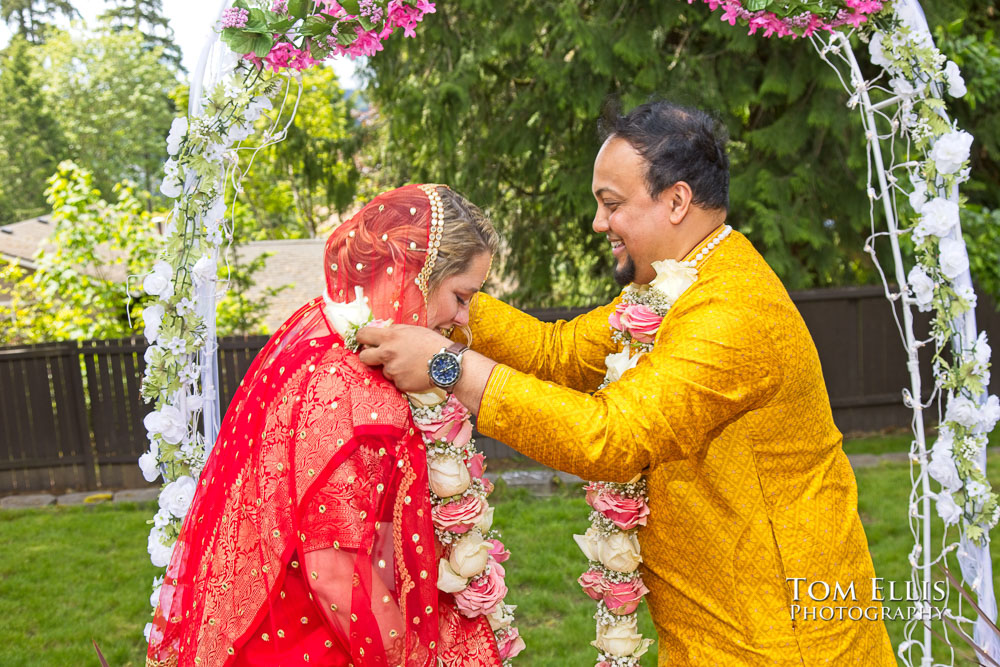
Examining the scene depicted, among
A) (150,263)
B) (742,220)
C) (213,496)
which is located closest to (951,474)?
(213,496)

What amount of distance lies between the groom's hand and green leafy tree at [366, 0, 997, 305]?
6.01 metres

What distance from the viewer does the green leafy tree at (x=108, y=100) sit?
127 feet

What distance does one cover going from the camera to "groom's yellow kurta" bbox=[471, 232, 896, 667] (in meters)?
2.02

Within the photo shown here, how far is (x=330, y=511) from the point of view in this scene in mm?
1995

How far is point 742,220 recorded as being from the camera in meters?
8.41

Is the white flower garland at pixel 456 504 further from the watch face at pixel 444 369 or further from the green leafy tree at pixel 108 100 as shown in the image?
the green leafy tree at pixel 108 100

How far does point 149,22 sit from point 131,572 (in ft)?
153

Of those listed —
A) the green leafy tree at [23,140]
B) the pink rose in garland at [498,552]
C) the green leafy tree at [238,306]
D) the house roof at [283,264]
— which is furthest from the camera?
the green leafy tree at [23,140]

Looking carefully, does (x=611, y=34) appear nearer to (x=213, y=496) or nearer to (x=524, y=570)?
(x=524, y=570)

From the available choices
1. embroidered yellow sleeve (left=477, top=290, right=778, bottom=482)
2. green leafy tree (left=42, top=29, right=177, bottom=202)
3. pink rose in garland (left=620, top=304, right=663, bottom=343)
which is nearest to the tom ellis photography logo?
embroidered yellow sleeve (left=477, top=290, right=778, bottom=482)

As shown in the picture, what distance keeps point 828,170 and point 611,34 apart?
2.51m

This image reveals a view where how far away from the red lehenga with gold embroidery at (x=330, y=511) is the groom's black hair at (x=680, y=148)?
2.06 feet

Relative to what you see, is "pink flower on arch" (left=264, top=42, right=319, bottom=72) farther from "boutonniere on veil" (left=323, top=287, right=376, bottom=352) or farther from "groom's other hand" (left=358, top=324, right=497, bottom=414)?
"groom's other hand" (left=358, top=324, right=497, bottom=414)

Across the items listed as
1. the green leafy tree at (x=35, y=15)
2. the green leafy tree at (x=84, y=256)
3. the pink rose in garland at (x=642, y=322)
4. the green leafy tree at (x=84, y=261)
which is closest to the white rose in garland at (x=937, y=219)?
the pink rose in garland at (x=642, y=322)
